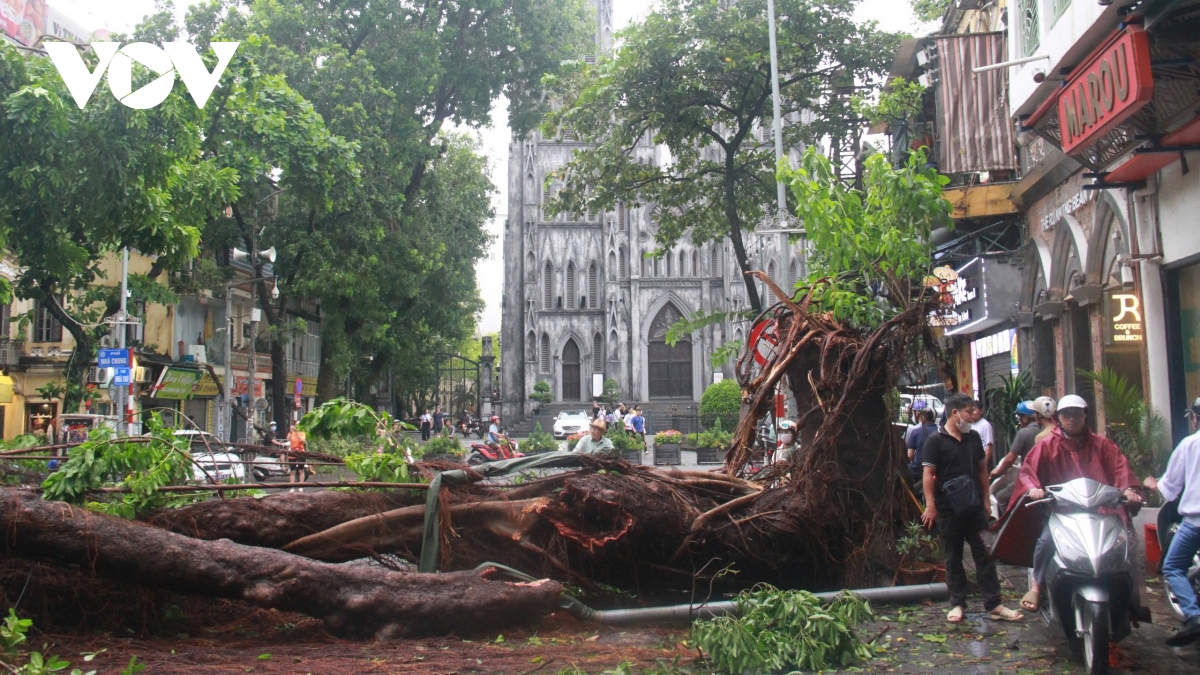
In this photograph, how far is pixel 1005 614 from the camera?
6.56 metres

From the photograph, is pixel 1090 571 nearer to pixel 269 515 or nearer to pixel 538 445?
pixel 269 515

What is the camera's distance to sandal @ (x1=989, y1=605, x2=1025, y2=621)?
6539mm

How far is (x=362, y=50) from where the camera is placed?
81.9 ft

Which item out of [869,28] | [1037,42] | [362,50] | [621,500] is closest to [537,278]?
[362,50]

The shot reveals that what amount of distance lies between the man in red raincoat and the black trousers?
538 millimetres

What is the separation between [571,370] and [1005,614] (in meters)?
48.0

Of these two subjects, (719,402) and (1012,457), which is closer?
(1012,457)

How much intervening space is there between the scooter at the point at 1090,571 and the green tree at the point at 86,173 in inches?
424

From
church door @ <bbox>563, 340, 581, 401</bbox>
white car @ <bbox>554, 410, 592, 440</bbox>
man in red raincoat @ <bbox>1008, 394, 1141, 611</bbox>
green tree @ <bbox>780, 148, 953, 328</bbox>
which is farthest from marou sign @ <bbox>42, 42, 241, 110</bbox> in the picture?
church door @ <bbox>563, 340, 581, 401</bbox>

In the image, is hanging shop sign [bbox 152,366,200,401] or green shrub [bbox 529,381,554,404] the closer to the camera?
hanging shop sign [bbox 152,366,200,401]

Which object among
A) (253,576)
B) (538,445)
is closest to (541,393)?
(538,445)

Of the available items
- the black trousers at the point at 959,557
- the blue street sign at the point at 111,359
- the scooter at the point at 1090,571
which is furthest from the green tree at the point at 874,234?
the blue street sign at the point at 111,359

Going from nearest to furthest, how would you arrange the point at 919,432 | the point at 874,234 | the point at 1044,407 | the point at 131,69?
1. the point at 874,234
2. the point at 1044,407
3. the point at 919,432
4. the point at 131,69

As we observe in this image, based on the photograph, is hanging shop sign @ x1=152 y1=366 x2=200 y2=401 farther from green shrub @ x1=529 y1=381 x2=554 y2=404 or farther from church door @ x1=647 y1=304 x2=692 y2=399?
church door @ x1=647 y1=304 x2=692 y2=399
